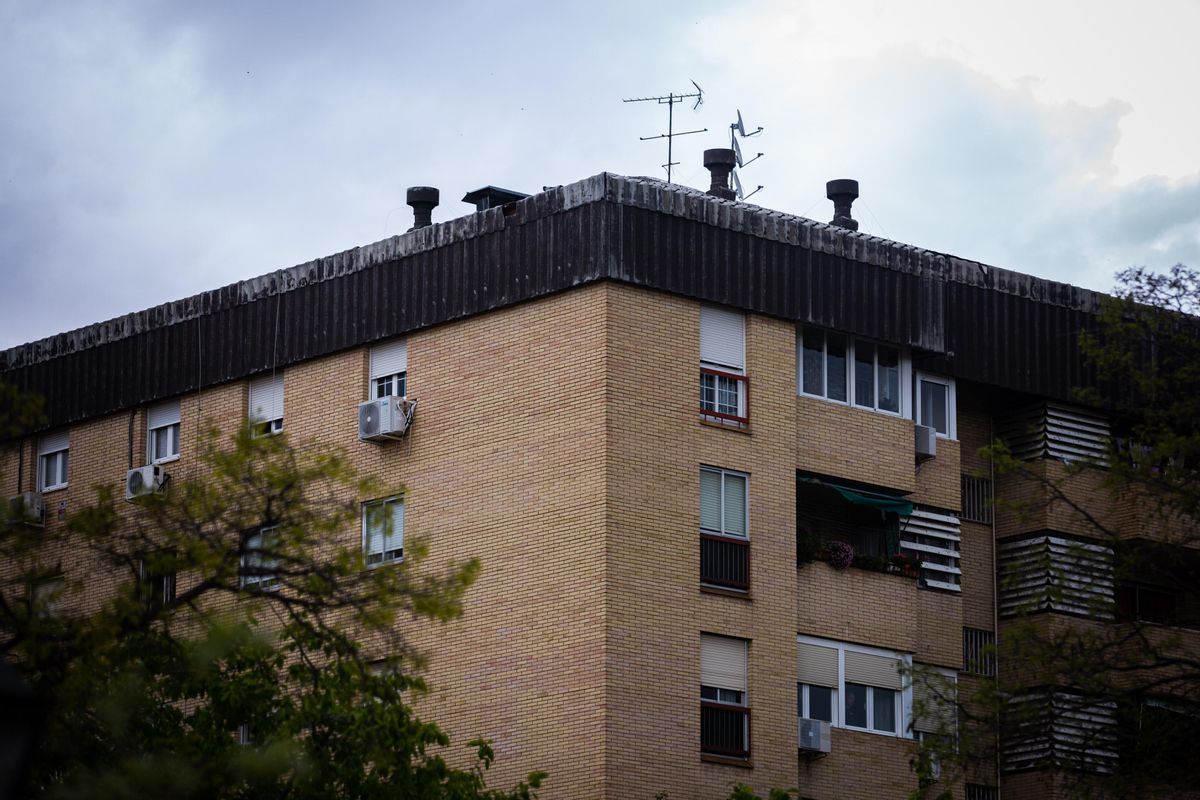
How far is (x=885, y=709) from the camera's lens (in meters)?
34.5

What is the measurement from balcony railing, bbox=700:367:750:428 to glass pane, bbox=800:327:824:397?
1645 millimetres

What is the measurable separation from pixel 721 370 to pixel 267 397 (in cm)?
918

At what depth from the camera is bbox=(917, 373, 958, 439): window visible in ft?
122

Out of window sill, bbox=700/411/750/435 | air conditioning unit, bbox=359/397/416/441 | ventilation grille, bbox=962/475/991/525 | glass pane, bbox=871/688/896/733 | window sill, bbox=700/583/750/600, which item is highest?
air conditioning unit, bbox=359/397/416/441

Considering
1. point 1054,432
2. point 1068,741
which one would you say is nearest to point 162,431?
point 1054,432

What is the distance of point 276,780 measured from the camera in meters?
24.5

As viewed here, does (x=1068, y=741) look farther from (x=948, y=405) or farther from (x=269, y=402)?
(x=269, y=402)

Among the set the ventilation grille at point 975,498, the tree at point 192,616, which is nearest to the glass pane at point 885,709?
the ventilation grille at point 975,498

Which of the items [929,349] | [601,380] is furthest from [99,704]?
[929,349]

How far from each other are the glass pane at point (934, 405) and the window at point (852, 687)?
4.69 metres

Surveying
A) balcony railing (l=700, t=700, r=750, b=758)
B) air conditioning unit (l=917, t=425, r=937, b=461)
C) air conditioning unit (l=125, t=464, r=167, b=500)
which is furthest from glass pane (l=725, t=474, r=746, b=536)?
air conditioning unit (l=125, t=464, r=167, b=500)

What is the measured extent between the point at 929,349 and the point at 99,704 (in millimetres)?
19499

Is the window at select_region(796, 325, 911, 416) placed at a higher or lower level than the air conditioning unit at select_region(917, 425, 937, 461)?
higher

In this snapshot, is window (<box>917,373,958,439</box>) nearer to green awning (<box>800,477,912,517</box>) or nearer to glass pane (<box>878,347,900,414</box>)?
glass pane (<box>878,347,900,414</box>)
